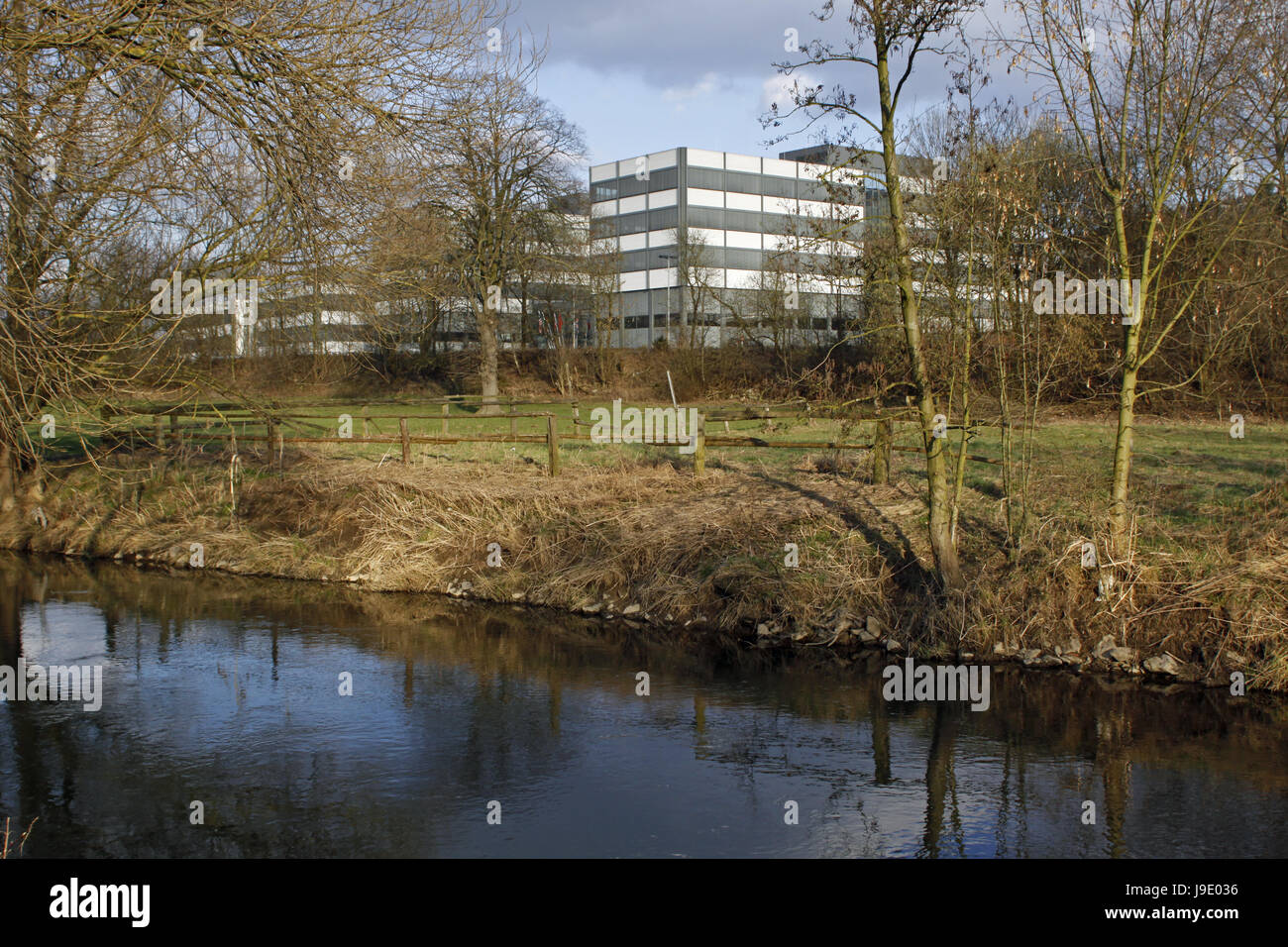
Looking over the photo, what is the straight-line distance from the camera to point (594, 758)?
8.84m

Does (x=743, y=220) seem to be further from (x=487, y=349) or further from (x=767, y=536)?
(x=767, y=536)

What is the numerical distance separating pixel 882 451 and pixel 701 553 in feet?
11.1

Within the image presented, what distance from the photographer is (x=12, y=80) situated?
7820mm

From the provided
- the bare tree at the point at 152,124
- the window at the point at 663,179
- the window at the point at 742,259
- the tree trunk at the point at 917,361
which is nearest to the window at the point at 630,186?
the window at the point at 663,179

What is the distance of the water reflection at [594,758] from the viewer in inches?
284

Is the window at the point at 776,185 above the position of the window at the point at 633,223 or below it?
above

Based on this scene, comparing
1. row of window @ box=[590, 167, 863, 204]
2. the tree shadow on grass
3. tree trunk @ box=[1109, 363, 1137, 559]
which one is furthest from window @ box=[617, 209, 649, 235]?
tree trunk @ box=[1109, 363, 1137, 559]

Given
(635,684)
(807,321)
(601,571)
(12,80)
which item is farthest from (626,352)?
(12,80)

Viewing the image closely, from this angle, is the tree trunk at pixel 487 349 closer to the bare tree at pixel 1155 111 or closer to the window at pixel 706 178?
the window at pixel 706 178

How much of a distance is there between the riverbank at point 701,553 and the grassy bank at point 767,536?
3 cm

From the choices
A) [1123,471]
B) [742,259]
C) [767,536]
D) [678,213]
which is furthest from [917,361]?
[742,259]
